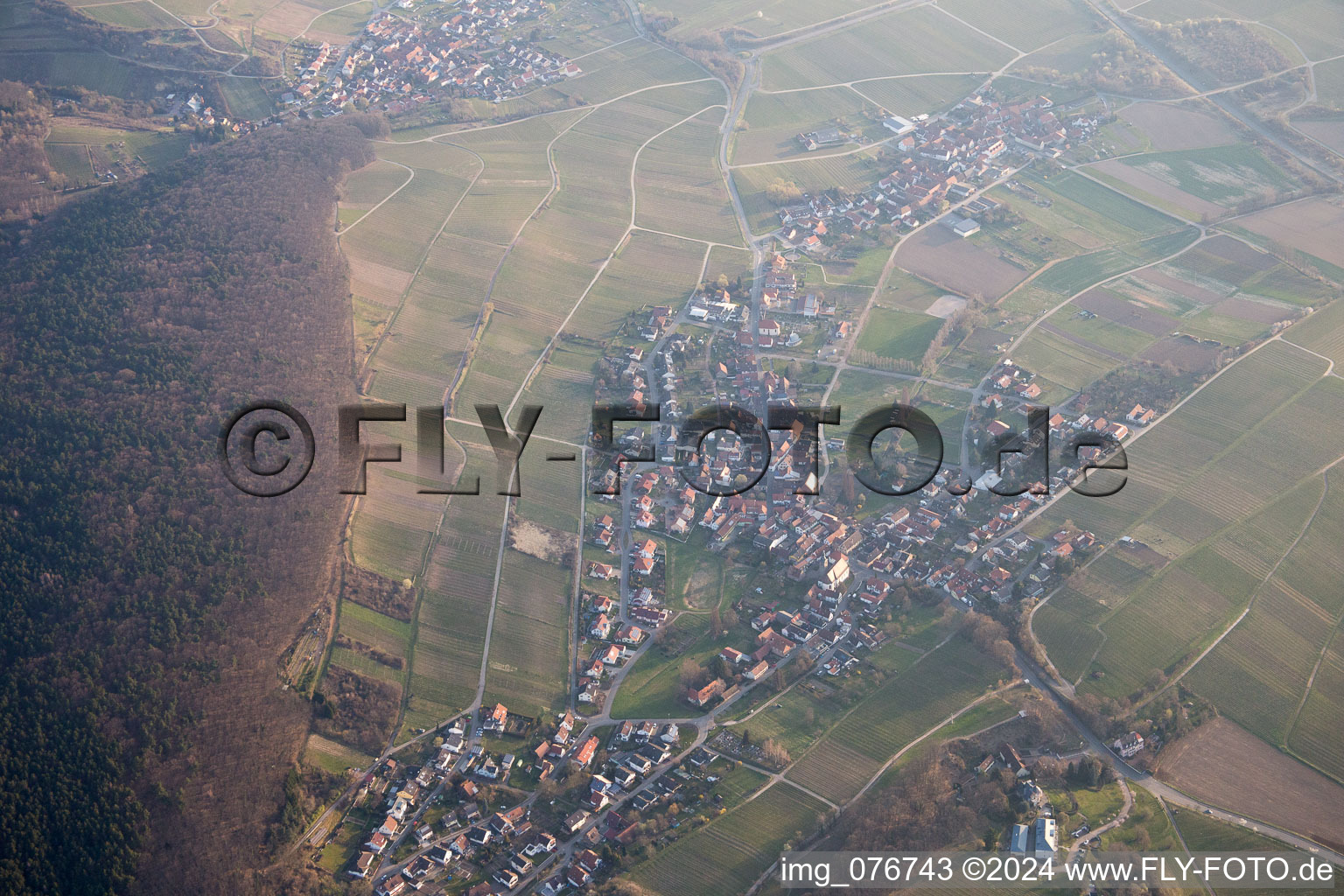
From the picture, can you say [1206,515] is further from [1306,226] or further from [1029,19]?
[1029,19]

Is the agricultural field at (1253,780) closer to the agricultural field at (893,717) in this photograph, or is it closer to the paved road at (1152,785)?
the paved road at (1152,785)

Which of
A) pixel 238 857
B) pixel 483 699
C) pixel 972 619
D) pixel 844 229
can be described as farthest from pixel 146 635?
pixel 844 229

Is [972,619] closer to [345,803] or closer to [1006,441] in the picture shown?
[1006,441]

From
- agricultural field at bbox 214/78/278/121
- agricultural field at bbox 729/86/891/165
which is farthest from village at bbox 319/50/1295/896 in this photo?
agricultural field at bbox 214/78/278/121

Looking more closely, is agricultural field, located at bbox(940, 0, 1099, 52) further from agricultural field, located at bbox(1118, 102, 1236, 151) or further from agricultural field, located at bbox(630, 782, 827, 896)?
agricultural field, located at bbox(630, 782, 827, 896)

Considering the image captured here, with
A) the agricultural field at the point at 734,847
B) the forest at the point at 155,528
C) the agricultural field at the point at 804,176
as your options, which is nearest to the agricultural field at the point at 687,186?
the agricultural field at the point at 804,176

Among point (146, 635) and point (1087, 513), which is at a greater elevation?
point (146, 635)
